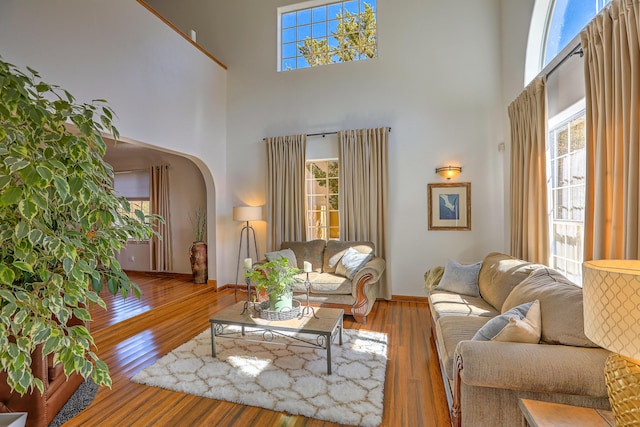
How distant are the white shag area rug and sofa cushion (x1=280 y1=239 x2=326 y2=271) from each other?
1509mm

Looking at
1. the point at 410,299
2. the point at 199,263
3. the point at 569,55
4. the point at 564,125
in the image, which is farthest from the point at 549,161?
the point at 199,263

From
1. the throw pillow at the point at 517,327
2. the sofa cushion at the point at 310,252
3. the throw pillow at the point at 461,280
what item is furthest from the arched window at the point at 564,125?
the sofa cushion at the point at 310,252

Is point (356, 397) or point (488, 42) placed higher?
point (488, 42)

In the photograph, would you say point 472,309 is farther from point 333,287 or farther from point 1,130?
point 1,130

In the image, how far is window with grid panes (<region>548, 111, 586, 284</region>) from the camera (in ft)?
9.10

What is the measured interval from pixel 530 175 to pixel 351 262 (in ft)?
7.48

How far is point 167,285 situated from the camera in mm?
5648

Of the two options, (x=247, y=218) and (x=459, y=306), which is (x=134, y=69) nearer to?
(x=247, y=218)

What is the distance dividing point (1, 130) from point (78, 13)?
3.17 m

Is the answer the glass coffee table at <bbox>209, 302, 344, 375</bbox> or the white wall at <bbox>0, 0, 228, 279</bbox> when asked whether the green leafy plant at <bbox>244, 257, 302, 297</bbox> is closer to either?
the glass coffee table at <bbox>209, 302, 344, 375</bbox>

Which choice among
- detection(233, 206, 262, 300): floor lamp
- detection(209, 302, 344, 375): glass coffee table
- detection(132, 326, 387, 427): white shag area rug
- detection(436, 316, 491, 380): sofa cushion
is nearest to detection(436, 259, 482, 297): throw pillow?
detection(436, 316, 491, 380): sofa cushion

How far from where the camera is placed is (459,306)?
2.95 m

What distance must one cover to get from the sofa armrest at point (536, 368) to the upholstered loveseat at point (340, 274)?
2305 mm

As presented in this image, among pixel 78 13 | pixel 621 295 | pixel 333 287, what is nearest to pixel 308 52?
pixel 78 13
